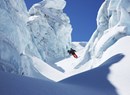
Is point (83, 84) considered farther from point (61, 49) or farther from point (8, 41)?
point (61, 49)

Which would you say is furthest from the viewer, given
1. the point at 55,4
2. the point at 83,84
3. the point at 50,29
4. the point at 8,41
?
the point at 55,4

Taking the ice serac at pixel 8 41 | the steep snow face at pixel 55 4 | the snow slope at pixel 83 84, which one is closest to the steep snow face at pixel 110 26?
the snow slope at pixel 83 84

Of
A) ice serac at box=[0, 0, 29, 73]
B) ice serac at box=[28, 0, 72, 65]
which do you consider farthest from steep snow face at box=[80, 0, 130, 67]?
ice serac at box=[28, 0, 72, 65]

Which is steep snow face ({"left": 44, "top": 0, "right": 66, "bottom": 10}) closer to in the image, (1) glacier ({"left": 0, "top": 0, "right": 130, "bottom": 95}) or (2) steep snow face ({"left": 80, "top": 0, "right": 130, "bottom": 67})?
(1) glacier ({"left": 0, "top": 0, "right": 130, "bottom": 95})

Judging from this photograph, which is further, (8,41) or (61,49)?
(61,49)

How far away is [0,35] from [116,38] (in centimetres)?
2016

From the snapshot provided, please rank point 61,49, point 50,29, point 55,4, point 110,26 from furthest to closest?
1. point 55,4
2. point 61,49
3. point 50,29
4. point 110,26

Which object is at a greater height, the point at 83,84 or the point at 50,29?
the point at 83,84

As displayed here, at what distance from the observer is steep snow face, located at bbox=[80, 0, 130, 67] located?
34588 millimetres

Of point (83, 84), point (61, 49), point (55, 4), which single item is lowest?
point (61, 49)

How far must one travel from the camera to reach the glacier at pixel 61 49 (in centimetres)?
1429

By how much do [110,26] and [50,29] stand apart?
90.8ft

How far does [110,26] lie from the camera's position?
42.8 m

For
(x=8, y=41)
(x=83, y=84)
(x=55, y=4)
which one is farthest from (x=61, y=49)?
(x=83, y=84)
